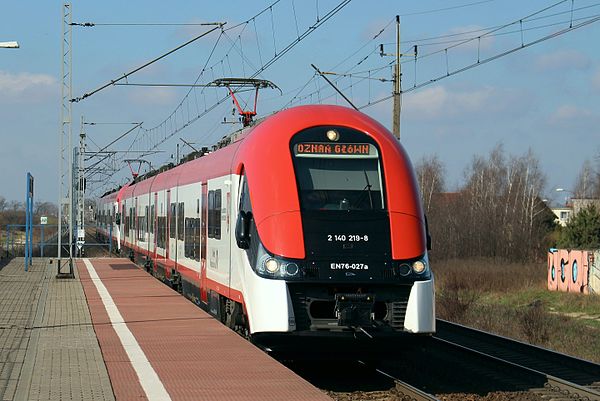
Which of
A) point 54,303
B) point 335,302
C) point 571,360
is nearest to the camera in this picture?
point 335,302

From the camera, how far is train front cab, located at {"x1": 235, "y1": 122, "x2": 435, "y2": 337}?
11375mm

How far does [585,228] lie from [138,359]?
136 feet

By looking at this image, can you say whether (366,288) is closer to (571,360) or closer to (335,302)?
(335,302)

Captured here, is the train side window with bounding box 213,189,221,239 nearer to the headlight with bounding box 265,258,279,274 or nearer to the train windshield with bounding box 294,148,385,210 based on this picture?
the train windshield with bounding box 294,148,385,210

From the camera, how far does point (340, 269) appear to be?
451 inches

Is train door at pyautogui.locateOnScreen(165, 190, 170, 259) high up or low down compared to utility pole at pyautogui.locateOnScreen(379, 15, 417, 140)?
down

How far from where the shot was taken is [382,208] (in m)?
12.1

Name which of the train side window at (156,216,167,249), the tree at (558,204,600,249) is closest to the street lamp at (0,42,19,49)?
the train side window at (156,216,167,249)

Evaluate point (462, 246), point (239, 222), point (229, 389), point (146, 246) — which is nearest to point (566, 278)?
point (146, 246)

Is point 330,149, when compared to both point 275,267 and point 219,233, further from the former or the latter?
point 219,233

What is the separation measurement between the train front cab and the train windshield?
0.01m

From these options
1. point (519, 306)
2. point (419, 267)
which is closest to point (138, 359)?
point (419, 267)

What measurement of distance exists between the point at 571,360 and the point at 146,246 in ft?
64.3

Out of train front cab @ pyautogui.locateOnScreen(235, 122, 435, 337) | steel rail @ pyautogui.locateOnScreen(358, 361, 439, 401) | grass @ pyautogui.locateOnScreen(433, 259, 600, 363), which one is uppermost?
train front cab @ pyautogui.locateOnScreen(235, 122, 435, 337)
